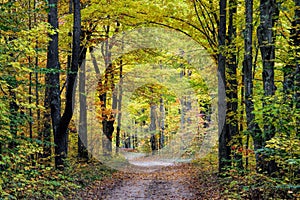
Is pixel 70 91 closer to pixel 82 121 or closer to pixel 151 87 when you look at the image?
pixel 82 121

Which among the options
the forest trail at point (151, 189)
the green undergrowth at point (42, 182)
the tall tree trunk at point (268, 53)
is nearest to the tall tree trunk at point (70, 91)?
the green undergrowth at point (42, 182)

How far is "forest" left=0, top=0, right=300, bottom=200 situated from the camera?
7.52 metres

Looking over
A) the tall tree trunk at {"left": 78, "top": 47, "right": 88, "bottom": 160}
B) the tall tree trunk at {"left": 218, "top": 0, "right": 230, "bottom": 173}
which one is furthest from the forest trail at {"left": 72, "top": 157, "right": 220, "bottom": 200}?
the tall tree trunk at {"left": 78, "top": 47, "right": 88, "bottom": 160}

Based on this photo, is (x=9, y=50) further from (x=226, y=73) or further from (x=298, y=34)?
(x=226, y=73)

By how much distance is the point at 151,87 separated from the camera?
79.0 feet

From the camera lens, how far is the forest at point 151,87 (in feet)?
24.7

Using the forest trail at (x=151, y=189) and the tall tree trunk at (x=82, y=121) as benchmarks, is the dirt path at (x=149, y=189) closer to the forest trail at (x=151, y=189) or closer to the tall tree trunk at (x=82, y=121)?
the forest trail at (x=151, y=189)

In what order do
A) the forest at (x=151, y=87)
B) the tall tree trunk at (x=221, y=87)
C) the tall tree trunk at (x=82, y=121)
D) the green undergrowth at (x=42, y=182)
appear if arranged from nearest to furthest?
1. the green undergrowth at (x=42, y=182)
2. the forest at (x=151, y=87)
3. the tall tree trunk at (x=221, y=87)
4. the tall tree trunk at (x=82, y=121)

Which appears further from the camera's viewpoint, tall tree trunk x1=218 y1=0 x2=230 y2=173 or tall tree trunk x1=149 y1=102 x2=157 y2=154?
tall tree trunk x1=149 y1=102 x2=157 y2=154

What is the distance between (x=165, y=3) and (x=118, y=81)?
9.59 metres

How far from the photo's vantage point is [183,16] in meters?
13.7

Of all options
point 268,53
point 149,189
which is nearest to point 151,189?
point 149,189

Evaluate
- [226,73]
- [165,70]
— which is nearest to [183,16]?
[226,73]

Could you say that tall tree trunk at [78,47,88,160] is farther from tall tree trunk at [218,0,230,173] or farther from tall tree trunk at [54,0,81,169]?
tall tree trunk at [218,0,230,173]
